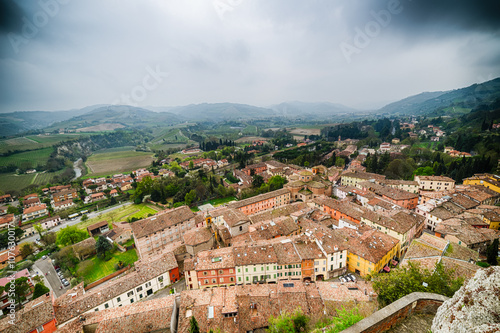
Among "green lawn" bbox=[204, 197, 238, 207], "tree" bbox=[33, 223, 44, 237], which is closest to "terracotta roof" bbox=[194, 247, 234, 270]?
"green lawn" bbox=[204, 197, 238, 207]

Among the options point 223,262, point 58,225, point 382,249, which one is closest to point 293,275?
point 223,262

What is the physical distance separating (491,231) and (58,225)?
7991 centimetres

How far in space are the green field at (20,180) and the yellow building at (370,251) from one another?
97.2 m

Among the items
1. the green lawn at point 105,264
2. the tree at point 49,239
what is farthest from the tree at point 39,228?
the green lawn at point 105,264

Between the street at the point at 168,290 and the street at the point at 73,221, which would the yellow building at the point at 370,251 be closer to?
the street at the point at 168,290

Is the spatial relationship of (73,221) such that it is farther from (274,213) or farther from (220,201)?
(274,213)

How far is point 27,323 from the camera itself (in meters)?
19.5

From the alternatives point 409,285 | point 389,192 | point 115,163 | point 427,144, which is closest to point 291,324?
point 409,285

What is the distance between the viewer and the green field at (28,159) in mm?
84394

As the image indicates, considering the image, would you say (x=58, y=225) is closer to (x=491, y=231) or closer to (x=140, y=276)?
(x=140, y=276)

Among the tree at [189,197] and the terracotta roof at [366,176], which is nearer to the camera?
the terracotta roof at [366,176]

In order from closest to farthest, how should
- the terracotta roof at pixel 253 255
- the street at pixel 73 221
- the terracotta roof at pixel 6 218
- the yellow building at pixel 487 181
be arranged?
the terracotta roof at pixel 253 255, the yellow building at pixel 487 181, the street at pixel 73 221, the terracotta roof at pixel 6 218

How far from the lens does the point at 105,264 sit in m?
35.1

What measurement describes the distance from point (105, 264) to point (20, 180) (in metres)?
72.4
